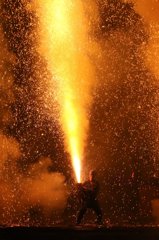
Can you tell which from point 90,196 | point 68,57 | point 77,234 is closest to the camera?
point 77,234

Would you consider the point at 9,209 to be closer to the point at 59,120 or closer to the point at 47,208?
the point at 47,208

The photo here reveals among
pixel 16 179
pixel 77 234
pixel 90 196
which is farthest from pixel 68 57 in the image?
pixel 77 234

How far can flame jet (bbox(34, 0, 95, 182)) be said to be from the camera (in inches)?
702

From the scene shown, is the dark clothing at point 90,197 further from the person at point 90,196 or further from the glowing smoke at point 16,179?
the glowing smoke at point 16,179

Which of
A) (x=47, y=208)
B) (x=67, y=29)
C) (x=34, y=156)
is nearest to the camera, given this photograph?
(x=47, y=208)

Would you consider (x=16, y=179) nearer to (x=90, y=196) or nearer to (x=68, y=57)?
(x=68, y=57)

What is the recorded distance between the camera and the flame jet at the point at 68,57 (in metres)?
17.8

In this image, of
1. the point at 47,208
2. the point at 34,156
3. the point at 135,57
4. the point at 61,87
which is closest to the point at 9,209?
the point at 47,208

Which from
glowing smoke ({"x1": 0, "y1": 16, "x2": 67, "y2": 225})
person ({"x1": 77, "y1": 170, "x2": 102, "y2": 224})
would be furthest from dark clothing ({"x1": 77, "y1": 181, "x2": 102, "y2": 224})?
glowing smoke ({"x1": 0, "y1": 16, "x2": 67, "y2": 225})

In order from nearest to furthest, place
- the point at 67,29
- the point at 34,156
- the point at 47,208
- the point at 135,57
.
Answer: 1. the point at 47,208
2. the point at 67,29
3. the point at 34,156
4. the point at 135,57

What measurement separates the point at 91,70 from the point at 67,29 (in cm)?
240

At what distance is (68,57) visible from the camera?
61.6ft

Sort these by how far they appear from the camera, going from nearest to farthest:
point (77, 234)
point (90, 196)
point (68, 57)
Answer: point (77, 234) < point (90, 196) < point (68, 57)

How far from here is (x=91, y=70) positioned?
806 inches
